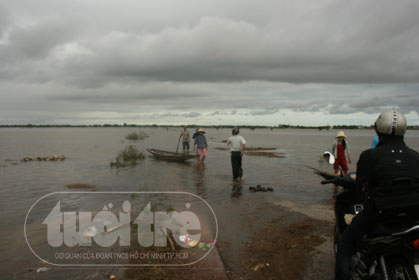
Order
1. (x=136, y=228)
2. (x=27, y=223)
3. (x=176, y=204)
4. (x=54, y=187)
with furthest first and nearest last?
(x=54, y=187) → (x=176, y=204) → (x=27, y=223) → (x=136, y=228)

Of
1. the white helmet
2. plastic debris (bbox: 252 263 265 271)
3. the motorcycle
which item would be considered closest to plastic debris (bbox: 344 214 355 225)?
the motorcycle

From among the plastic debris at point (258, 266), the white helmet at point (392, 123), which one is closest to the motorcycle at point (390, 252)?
the white helmet at point (392, 123)

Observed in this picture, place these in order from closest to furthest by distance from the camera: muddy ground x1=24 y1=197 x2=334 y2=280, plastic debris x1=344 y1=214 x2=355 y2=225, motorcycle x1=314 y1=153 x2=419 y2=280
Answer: motorcycle x1=314 y1=153 x2=419 y2=280 < plastic debris x1=344 y1=214 x2=355 y2=225 < muddy ground x1=24 y1=197 x2=334 y2=280

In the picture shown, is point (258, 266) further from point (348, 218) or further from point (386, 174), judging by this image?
point (386, 174)

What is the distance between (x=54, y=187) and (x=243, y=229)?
28.9 feet

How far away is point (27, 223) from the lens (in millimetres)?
6898

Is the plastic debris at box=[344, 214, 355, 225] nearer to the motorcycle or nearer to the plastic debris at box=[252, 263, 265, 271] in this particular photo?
the motorcycle

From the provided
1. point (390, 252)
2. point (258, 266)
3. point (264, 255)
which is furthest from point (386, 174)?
point (264, 255)

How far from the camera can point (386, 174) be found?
2.59 meters

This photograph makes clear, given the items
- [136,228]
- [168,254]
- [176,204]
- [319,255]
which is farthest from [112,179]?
[319,255]

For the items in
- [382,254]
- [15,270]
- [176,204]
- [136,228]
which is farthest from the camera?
[176,204]

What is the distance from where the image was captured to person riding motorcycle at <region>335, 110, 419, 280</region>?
2553mm

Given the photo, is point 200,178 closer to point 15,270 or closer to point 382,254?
point 15,270

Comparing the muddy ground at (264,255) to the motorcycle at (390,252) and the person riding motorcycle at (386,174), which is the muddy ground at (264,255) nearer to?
the motorcycle at (390,252)
